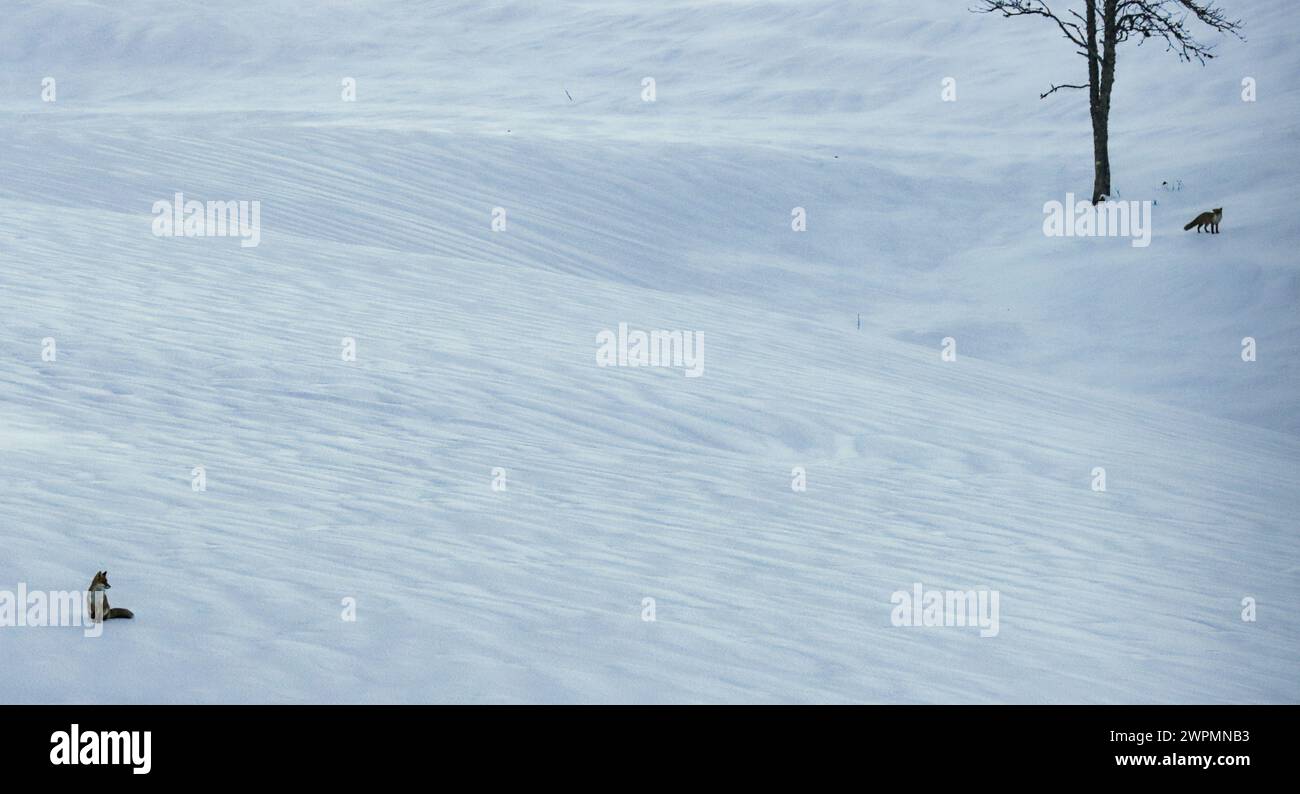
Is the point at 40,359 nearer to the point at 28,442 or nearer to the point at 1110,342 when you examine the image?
the point at 28,442

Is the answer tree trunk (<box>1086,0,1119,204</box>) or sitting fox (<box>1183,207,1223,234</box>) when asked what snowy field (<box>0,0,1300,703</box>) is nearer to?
sitting fox (<box>1183,207,1223,234</box>)

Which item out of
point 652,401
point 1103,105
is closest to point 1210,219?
point 1103,105

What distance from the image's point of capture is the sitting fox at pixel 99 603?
4281mm

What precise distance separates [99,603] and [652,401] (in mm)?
4727

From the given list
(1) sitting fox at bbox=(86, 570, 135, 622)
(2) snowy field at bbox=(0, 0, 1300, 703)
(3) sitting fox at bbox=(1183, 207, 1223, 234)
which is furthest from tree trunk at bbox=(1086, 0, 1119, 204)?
(1) sitting fox at bbox=(86, 570, 135, 622)

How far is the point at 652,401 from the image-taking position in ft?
28.6

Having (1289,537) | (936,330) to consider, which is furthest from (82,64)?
(1289,537)

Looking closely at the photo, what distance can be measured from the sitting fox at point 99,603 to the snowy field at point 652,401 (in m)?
0.05

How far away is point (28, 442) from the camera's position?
6340 millimetres

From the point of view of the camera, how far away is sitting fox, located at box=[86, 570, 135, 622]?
4.28 m

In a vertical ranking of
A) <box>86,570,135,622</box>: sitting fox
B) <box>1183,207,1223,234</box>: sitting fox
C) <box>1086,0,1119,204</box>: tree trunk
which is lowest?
<box>86,570,135,622</box>: sitting fox

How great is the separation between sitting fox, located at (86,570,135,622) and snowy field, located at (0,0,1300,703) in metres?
0.05

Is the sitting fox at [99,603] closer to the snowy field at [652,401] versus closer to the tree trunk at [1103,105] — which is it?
the snowy field at [652,401]
